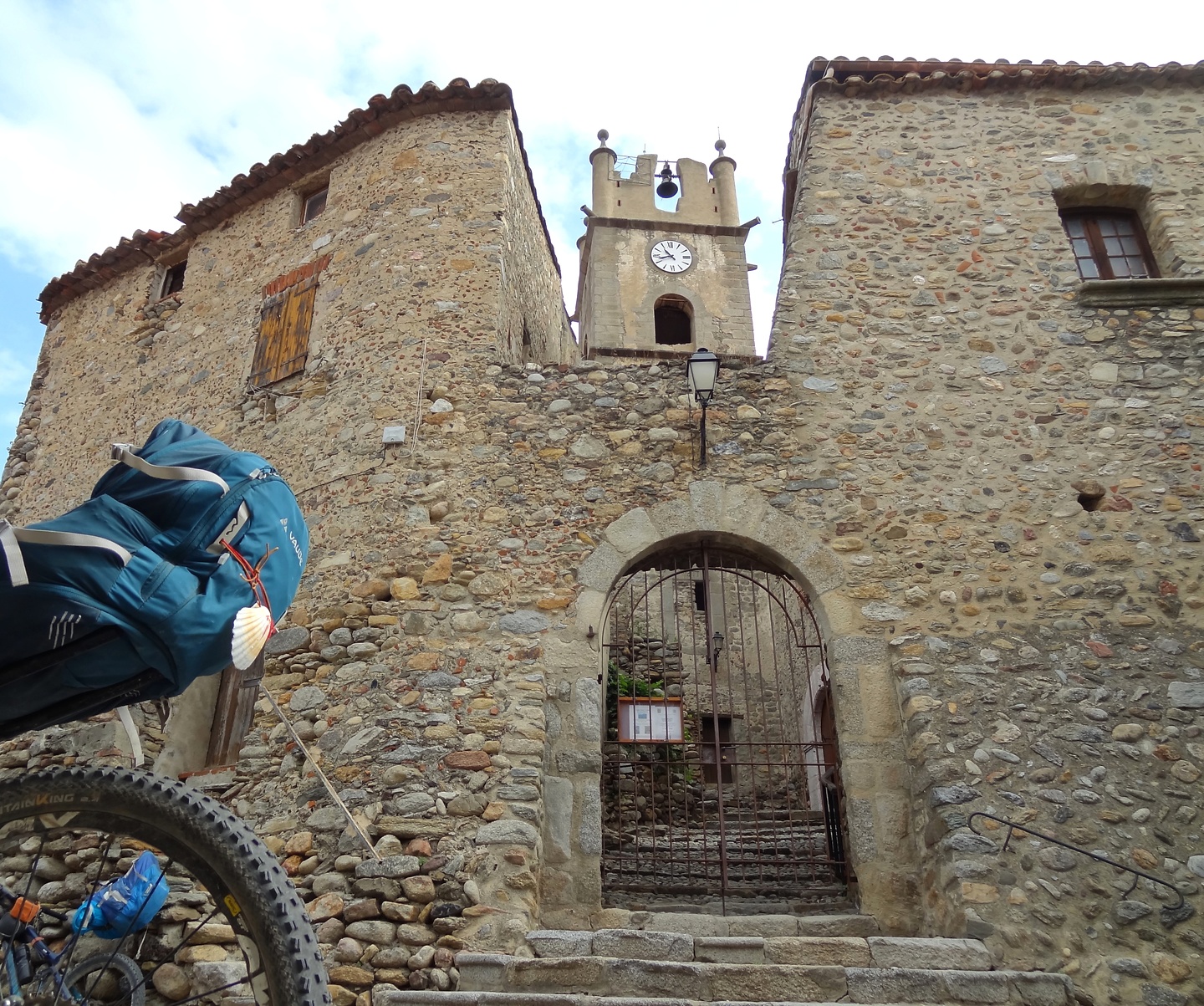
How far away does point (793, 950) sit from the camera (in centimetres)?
444

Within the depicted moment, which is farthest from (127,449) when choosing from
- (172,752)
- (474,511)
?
(172,752)

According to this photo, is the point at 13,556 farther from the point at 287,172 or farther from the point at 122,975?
the point at 287,172

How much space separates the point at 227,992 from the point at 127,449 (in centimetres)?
259

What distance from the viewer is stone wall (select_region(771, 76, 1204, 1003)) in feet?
15.7

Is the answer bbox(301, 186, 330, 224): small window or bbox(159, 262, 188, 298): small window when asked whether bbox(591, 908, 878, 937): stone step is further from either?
bbox(159, 262, 188, 298): small window

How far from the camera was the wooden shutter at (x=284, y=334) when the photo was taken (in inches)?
295

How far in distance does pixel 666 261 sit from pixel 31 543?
60.9 ft

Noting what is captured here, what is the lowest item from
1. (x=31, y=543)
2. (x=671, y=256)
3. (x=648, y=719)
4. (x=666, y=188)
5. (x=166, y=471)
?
(x=31, y=543)

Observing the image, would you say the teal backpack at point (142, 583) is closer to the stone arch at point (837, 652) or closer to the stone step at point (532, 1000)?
the stone step at point (532, 1000)

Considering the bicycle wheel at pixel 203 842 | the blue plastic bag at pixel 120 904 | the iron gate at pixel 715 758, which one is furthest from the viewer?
the iron gate at pixel 715 758

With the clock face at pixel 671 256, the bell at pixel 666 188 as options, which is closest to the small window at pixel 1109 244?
the clock face at pixel 671 256

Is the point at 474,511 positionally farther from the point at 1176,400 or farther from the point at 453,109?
the point at 1176,400

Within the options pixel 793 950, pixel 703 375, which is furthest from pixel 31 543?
pixel 703 375

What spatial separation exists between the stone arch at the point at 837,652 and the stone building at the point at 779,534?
0.02 metres
